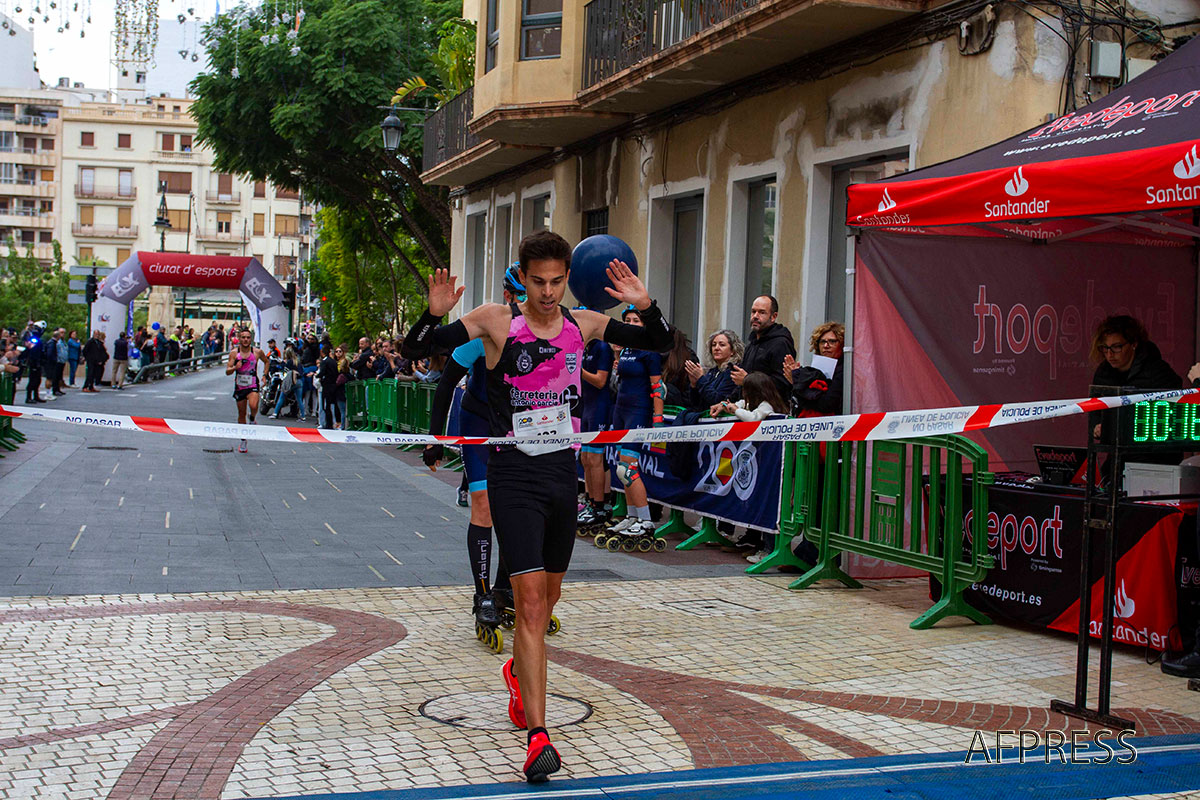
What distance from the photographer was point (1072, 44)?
35.6 feet

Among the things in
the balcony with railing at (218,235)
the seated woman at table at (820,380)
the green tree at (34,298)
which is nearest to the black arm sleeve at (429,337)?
the seated woman at table at (820,380)

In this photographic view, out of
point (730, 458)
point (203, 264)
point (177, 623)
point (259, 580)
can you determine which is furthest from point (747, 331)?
point (203, 264)

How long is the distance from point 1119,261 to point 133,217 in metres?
105

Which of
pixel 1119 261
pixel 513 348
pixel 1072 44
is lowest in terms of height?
pixel 513 348

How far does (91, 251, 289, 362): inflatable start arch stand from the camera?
3825 cm

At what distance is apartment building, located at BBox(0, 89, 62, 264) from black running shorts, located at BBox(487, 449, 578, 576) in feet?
357

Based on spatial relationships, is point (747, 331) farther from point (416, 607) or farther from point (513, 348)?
point (513, 348)

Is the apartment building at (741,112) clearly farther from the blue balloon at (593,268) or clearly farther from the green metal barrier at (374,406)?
the blue balloon at (593,268)

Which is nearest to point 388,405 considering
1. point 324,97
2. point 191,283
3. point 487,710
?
point 324,97

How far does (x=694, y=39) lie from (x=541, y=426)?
9.61 m

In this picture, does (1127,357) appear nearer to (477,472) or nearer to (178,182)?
(477,472)

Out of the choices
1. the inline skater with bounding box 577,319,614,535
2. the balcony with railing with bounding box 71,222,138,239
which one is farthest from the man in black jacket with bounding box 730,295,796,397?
the balcony with railing with bounding box 71,222,138,239

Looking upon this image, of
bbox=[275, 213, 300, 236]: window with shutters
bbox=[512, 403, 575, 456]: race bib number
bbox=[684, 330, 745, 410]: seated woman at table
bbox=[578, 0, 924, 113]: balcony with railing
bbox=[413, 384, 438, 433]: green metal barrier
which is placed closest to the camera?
bbox=[512, 403, 575, 456]: race bib number

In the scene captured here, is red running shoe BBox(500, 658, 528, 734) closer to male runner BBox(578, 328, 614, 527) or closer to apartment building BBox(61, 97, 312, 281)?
male runner BBox(578, 328, 614, 527)
